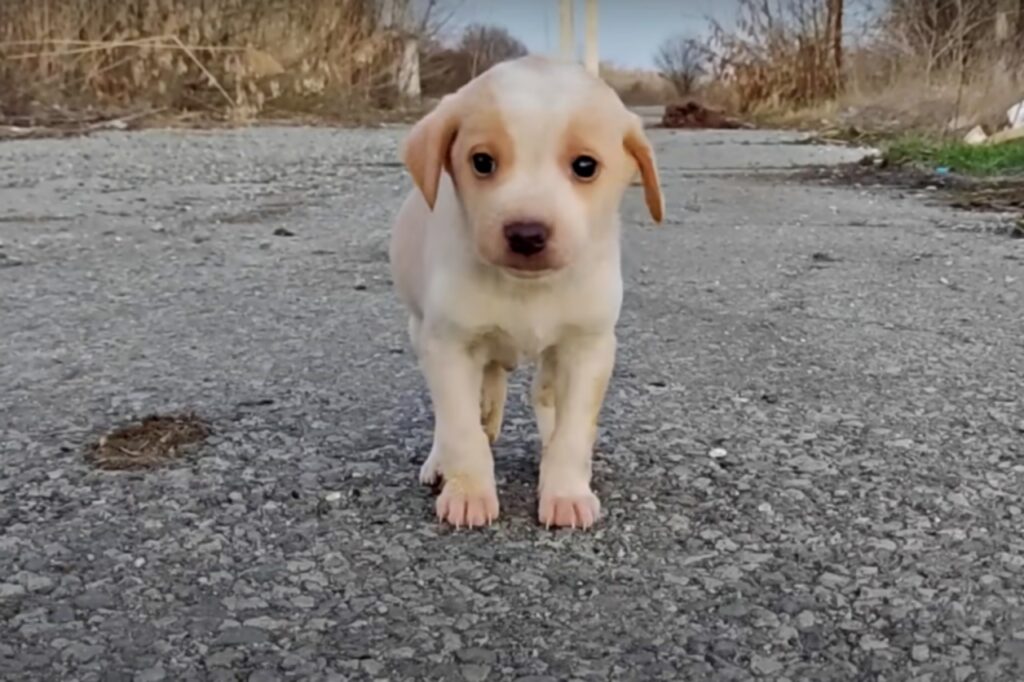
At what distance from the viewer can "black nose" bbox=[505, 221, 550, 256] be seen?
1.58 metres

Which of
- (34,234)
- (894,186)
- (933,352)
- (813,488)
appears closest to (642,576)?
(813,488)

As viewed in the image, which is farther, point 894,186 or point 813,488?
point 894,186

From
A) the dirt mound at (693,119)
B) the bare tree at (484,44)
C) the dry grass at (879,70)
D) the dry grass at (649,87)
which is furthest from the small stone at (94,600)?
the dry grass at (649,87)

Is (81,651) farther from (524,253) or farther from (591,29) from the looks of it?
(591,29)

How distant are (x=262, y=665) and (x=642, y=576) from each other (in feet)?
1.46

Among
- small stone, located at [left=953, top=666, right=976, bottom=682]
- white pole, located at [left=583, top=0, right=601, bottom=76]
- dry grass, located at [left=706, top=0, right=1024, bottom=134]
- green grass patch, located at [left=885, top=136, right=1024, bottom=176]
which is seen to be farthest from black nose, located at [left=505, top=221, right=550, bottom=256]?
dry grass, located at [left=706, top=0, right=1024, bottom=134]

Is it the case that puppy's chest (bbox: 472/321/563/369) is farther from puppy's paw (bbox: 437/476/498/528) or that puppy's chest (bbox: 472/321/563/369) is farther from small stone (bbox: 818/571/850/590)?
small stone (bbox: 818/571/850/590)

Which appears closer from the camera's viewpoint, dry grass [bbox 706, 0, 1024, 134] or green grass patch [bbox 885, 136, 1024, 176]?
green grass patch [bbox 885, 136, 1024, 176]

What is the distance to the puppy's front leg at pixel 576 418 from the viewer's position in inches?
68.7

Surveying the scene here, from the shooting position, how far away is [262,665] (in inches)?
51.3

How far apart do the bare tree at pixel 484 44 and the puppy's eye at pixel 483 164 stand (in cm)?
1380

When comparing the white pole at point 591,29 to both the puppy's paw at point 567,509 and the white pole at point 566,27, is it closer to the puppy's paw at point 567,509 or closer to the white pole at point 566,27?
the white pole at point 566,27

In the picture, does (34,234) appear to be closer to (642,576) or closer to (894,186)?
(642,576)

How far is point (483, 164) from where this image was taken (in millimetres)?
1650
